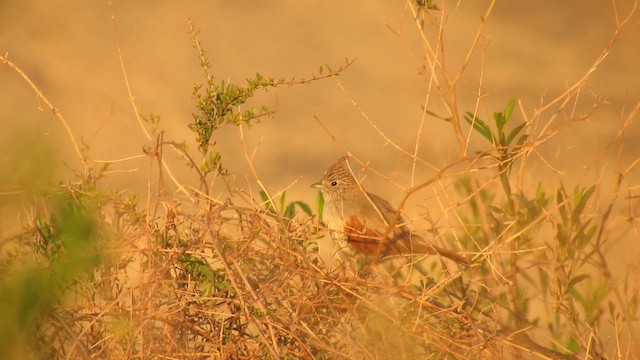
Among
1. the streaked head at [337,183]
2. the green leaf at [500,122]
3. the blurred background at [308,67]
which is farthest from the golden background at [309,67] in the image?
the green leaf at [500,122]

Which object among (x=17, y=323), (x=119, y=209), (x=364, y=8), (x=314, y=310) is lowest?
(x=314, y=310)

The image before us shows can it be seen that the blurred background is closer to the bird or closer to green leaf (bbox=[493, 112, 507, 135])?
the bird

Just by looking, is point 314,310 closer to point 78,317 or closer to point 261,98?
point 78,317

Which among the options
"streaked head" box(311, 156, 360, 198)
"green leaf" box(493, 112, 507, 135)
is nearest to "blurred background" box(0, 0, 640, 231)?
"streaked head" box(311, 156, 360, 198)

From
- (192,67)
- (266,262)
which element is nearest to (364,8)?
(192,67)

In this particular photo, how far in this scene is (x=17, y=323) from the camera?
1.25 meters

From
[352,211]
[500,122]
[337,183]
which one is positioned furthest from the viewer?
[337,183]

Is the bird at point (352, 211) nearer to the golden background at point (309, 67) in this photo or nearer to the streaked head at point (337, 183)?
the streaked head at point (337, 183)

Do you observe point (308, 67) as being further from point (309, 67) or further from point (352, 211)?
point (352, 211)

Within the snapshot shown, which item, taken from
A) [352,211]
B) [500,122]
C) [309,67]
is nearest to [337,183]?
[352,211]

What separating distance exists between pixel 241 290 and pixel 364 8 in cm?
800

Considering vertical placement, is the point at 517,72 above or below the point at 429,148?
above

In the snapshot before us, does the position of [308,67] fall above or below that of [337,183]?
above

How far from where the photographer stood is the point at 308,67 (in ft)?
31.6
